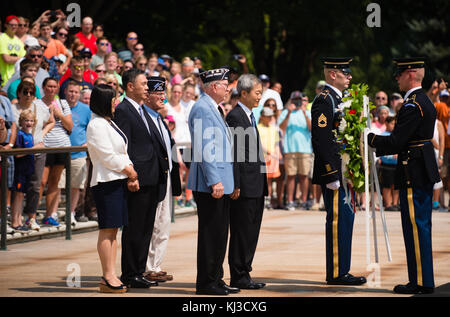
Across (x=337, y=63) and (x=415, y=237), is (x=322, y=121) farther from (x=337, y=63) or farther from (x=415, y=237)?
(x=415, y=237)

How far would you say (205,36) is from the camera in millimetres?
31141

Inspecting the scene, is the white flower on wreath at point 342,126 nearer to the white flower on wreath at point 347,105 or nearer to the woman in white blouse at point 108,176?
the white flower on wreath at point 347,105

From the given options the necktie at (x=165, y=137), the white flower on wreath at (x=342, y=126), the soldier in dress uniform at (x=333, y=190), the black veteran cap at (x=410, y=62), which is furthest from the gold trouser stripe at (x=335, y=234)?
the necktie at (x=165, y=137)

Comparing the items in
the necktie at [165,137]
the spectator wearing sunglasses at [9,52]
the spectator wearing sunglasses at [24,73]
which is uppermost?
the spectator wearing sunglasses at [9,52]

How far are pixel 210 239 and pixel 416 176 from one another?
197 centimetres

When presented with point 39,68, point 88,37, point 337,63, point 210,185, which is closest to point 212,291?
point 210,185

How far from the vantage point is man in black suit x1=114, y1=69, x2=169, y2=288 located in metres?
9.02

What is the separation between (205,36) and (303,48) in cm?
335

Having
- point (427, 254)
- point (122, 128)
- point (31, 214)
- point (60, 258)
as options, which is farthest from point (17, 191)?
point (427, 254)

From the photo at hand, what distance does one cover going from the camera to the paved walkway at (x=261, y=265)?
8.79m

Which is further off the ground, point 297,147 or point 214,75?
point 214,75

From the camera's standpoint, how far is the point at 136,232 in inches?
356

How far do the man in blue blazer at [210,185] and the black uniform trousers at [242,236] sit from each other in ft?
1.09
